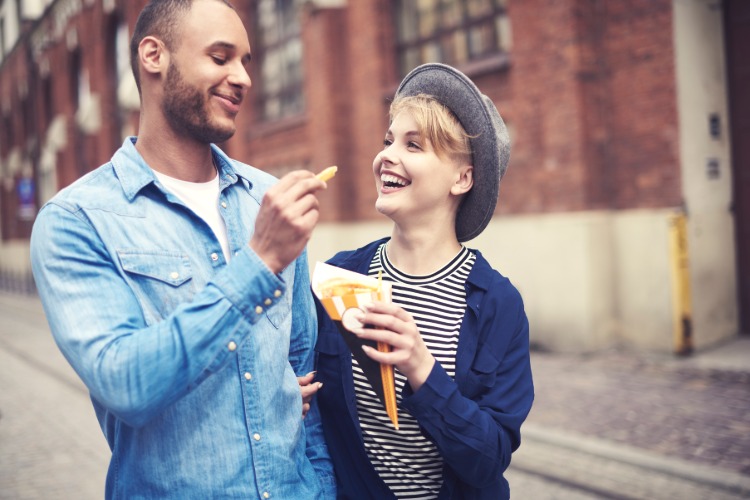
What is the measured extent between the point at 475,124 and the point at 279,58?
14636mm

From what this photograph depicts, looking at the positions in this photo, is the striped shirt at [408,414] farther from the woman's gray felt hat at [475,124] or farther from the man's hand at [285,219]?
the man's hand at [285,219]

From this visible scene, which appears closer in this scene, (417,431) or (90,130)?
(417,431)

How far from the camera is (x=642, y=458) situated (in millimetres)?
4973

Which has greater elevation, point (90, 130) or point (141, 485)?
point (90, 130)

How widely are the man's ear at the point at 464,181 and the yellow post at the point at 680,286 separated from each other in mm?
6856

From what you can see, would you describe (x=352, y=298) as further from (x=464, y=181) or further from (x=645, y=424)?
(x=645, y=424)

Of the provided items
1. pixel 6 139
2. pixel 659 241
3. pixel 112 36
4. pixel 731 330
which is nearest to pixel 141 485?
pixel 659 241

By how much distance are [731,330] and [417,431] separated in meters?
8.23

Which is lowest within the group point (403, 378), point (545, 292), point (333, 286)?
point (545, 292)

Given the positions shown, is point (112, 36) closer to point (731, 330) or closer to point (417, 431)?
point (731, 330)

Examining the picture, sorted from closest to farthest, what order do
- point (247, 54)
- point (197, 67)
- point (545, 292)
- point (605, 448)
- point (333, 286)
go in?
point (333, 286) → point (197, 67) → point (247, 54) → point (605, 448) → point (545, 292)

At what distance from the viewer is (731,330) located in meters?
8.78

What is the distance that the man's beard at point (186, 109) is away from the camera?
1698 mm

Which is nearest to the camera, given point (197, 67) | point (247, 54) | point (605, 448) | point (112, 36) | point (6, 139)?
point (197, 67)
